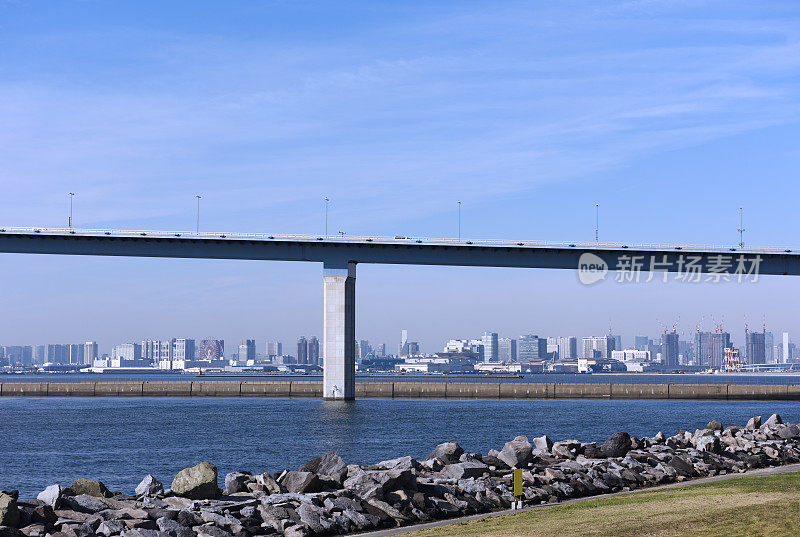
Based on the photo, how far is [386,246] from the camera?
4060 inches

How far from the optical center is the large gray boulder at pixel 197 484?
28900mm

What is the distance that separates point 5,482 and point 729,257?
84.0 m

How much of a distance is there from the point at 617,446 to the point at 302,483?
16.0 metres

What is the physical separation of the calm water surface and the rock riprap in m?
11.2

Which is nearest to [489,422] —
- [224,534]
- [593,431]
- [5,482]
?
[593,431]

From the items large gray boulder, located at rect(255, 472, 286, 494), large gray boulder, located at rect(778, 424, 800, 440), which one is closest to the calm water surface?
large gray boulder, located at rect(255, 472, 286, 494)

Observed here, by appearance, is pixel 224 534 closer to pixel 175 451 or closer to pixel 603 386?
pixel 175 451

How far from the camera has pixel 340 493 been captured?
96.2ft

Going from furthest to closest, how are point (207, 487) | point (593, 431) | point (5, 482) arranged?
point (593, 431)
point (5, 482)
point (207, 487)

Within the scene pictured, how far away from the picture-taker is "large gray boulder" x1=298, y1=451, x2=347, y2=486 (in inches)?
1252

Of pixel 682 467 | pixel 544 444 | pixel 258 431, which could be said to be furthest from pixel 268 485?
pixel 258 431

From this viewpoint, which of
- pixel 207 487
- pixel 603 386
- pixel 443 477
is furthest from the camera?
pixel 603 386

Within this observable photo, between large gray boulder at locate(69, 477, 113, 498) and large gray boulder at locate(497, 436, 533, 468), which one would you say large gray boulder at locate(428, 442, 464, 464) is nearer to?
large gray boulder at locate(497, 436, 533, 468)

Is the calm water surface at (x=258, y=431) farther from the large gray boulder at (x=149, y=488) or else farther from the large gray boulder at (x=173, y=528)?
the large gray boulder at (x=173, y=528)
